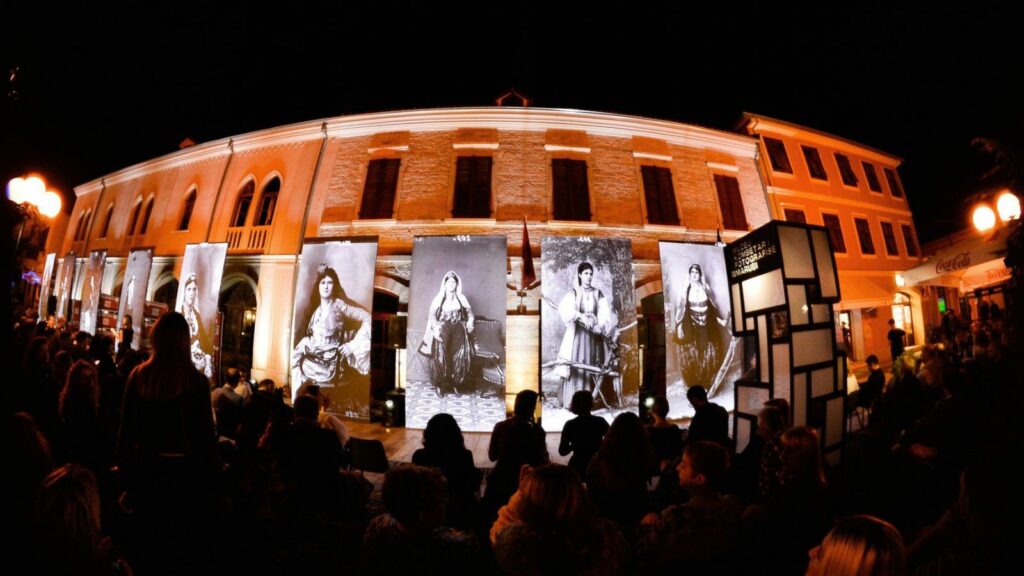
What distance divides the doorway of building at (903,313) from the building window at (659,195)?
12347 mm

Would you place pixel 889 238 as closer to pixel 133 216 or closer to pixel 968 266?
pixel 968 266

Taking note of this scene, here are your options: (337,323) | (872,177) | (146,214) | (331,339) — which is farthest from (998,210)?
(146,214)

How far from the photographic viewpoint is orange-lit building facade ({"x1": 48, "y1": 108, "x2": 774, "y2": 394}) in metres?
11.4

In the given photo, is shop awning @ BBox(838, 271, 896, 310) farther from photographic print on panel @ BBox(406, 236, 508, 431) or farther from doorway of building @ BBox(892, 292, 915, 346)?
photographic print on panel @ BBox(406, 236, 508, 431)

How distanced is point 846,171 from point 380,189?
18.2m

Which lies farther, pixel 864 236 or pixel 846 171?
pixel 846 171

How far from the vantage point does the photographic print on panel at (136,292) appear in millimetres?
12984

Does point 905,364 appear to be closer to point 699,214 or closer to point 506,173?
point 699,214

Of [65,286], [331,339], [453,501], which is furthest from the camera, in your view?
[65,286]

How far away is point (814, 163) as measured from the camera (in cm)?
1568

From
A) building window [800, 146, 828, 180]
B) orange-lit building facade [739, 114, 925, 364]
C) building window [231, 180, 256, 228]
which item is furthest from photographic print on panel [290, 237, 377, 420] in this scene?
building window [800, 146, 828, 180]

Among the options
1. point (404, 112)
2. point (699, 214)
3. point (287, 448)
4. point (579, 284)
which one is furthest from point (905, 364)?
point (404, 112)

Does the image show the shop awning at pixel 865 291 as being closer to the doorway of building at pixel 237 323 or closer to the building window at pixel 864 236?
the building window at pixel 864 236

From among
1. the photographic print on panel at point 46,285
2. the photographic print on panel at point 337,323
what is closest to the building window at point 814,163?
the photographic print on panel at point 337,323
